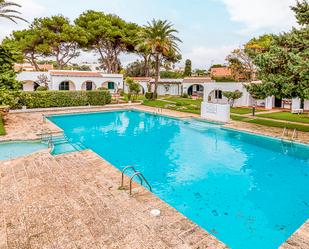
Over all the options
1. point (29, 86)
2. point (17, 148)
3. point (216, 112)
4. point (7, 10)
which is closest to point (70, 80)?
point (29, 86)

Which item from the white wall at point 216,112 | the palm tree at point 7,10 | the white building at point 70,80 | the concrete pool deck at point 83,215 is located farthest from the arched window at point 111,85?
the concrete pool deck at point 83,215

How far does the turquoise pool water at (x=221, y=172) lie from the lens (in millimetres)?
6332

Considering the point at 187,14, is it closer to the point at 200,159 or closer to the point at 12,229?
the point at 200,159

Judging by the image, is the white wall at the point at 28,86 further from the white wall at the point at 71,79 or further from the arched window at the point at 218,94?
the arched window at the point at 218,94

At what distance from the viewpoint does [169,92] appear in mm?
46406

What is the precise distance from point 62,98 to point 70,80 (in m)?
8.43

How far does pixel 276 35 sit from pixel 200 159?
991 cm

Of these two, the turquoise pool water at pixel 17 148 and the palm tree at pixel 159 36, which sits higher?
the palm tree at pixel 159 36

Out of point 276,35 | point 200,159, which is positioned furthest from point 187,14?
point 200,159

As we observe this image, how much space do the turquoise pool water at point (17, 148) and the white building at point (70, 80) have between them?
22100 mm

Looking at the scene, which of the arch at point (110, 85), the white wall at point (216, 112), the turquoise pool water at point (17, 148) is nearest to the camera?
the turquoise pool water at point (17, 148)

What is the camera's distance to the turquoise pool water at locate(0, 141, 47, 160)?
10683 mm

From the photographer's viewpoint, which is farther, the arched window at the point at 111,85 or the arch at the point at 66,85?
the arched window at the point at 111,85

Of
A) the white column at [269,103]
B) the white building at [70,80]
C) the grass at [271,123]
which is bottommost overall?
the grass at [271,123]
